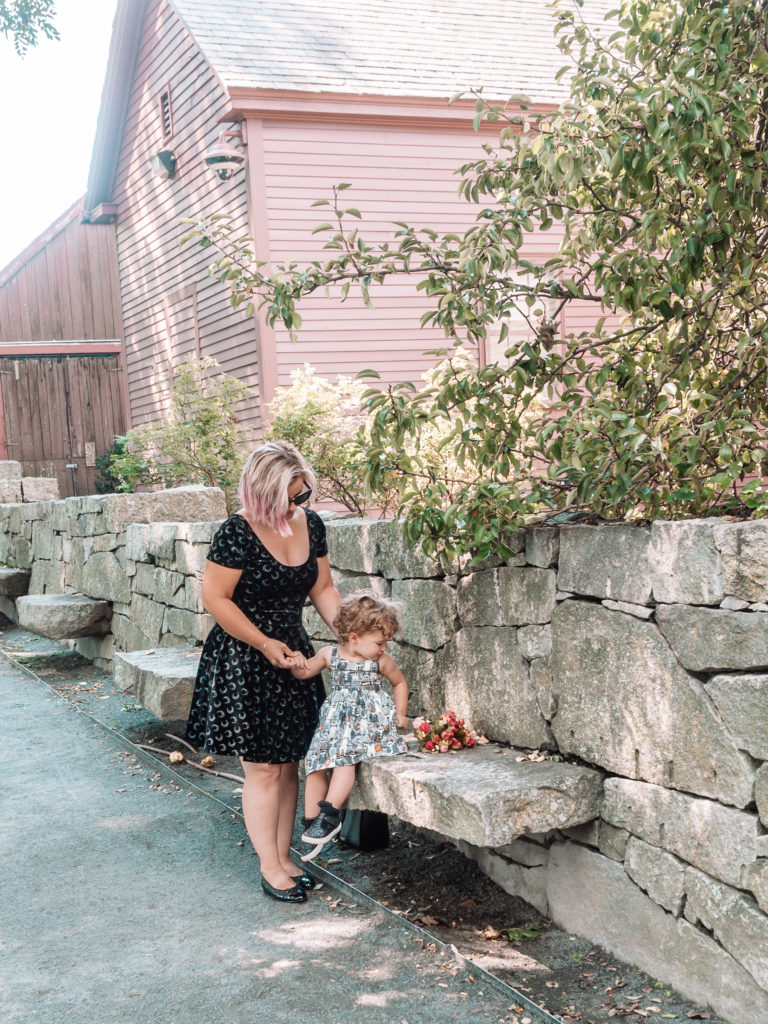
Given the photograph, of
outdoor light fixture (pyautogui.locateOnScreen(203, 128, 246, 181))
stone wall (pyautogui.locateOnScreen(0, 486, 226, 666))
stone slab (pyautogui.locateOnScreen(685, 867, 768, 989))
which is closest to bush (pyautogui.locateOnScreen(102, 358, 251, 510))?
stone wall (pyautogui.locateOnScreen(0, 486, 226, 666))

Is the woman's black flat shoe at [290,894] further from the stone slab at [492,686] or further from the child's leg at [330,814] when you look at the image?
the stone slab at [492,686]

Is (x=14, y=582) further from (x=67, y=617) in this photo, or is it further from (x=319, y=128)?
(x=319, y=128)

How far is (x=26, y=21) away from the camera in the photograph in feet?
39.8

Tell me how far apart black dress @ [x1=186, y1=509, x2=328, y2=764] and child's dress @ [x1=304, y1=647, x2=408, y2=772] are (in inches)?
4.8

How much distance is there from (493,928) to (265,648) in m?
1.36

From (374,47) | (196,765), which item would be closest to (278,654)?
(196,765)

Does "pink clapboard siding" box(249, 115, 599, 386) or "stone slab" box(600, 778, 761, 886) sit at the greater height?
"pink clapboard siding" box(249, 115, 599, 386)

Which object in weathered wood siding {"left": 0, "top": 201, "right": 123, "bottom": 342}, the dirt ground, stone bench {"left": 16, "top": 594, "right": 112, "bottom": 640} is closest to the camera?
the dirt ground

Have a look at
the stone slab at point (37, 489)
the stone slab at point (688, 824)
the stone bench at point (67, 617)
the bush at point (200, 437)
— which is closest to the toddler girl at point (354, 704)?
the stone slab at point (688, 824)

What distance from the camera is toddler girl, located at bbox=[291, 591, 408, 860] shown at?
14.1 feet

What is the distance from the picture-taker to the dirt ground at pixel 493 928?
3.40m

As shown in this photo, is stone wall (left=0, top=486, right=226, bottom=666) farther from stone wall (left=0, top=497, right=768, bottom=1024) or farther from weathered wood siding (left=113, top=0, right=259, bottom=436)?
weathered wood siding (left=113, top=0, right=259, bottom=436)

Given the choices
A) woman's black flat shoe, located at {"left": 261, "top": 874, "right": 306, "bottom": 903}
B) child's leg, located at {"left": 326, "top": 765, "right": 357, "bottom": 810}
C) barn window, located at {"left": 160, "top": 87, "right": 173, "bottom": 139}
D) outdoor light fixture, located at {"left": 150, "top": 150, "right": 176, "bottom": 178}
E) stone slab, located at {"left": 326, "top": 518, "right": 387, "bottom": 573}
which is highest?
barn window, located at {"left": 160, "top": 87, "right": 173, "bottom": 139}

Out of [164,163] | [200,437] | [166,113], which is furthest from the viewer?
[166,113]
